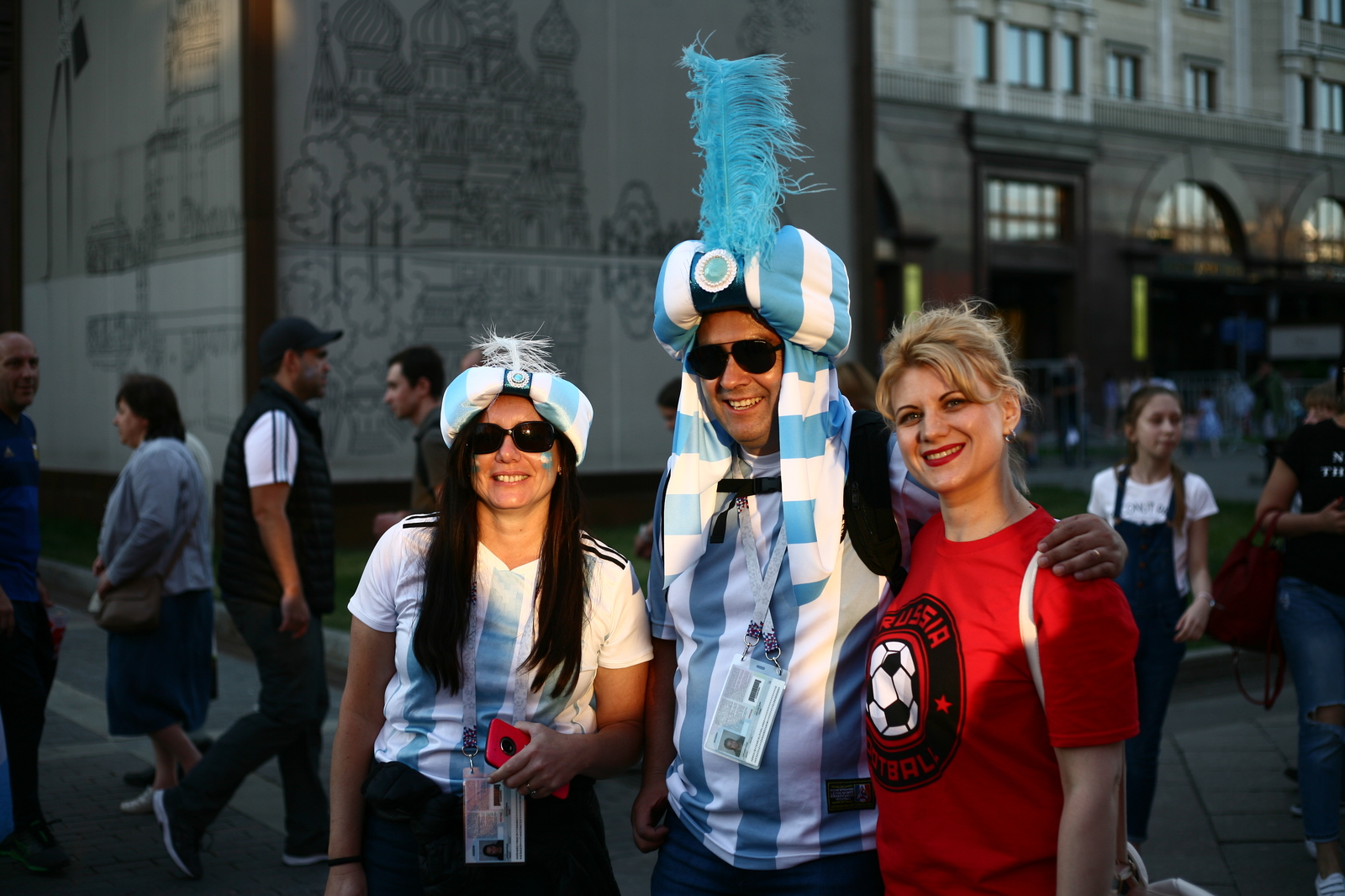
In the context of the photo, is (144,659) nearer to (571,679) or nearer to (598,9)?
(571,679)

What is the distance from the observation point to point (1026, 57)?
1379 inches

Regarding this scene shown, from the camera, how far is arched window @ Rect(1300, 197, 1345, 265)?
41.2m

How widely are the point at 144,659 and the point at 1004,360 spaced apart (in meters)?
4.70

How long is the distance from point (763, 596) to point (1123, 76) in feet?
128

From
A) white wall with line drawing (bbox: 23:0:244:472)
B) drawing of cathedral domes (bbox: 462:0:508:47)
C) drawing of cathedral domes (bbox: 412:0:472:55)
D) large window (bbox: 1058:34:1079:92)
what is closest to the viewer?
white wall with line drawing (bbox: 23:0:244:472)

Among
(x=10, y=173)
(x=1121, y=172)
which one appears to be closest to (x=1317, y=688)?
(x=10, y=173)

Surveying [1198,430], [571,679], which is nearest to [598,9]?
[571,679]

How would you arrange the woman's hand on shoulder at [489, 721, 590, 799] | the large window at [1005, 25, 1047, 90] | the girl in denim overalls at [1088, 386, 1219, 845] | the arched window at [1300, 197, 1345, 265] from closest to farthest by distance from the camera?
1. the woman's hand on shoulder at [489, 721, 590, 799]
2. the girl in denim overalls at [1088, 386, 1219, 845]
3. the large window at [1005, 25, 1047, 90]
4. the arched window at [1300, 197, 1345, 265]

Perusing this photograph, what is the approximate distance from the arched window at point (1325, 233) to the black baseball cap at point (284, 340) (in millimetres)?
42143

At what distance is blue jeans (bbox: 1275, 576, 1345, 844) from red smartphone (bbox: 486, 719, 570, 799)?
3.32 m

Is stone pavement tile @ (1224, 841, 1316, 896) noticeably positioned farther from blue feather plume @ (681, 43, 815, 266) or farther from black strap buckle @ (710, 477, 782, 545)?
blue feather plume @ (681, 43, 815, 266)

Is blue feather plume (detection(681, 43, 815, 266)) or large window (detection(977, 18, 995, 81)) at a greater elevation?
large window (detection(977, 18, 995, 81))

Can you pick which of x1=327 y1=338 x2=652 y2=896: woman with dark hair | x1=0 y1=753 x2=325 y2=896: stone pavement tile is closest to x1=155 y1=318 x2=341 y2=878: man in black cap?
x1=0 y1=753 x2=325 y2=896: stone pavement tile

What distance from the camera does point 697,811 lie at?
2564mm
